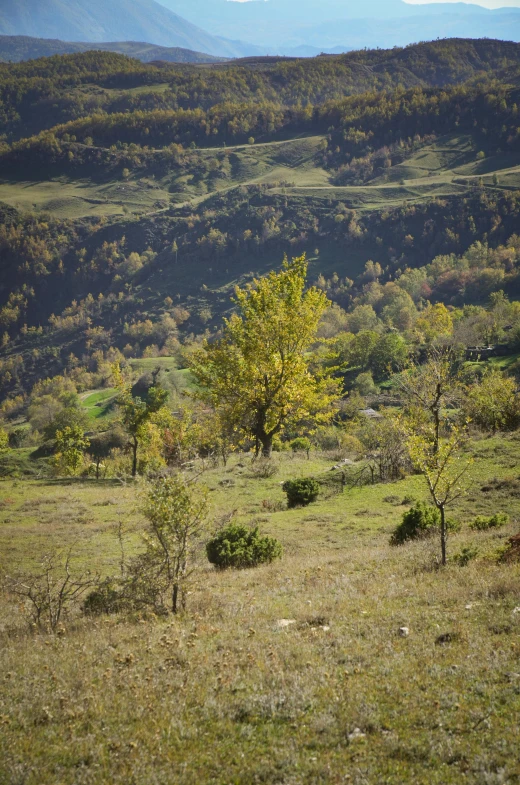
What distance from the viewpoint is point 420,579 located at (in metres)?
11.6

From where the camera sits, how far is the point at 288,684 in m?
7.54

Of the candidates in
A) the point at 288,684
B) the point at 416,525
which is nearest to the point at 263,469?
the point at 416,525

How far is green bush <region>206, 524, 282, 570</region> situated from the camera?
15.3m

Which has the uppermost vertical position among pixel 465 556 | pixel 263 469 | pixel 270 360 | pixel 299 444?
pixel 270 360

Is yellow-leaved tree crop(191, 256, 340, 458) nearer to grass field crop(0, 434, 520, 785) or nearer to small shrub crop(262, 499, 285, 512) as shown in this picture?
small shrub crop(262, 499, 285, 512)

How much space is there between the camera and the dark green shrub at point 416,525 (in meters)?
16.0

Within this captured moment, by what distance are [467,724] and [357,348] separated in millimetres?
Result: 107868

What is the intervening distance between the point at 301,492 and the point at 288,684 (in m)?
15.7

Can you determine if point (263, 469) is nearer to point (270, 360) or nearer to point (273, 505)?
point (273, 505)

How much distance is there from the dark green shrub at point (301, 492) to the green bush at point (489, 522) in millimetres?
8154

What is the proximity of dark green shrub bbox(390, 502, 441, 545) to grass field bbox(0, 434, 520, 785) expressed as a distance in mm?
2072

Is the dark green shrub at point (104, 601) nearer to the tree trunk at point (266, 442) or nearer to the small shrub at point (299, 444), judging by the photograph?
the tree trunk at point (266, 442)

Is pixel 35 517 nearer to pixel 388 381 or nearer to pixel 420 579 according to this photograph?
pixel 420 579

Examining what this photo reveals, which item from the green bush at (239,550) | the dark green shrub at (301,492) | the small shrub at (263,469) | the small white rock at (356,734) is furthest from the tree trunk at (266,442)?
the small white rock at (356,734)
